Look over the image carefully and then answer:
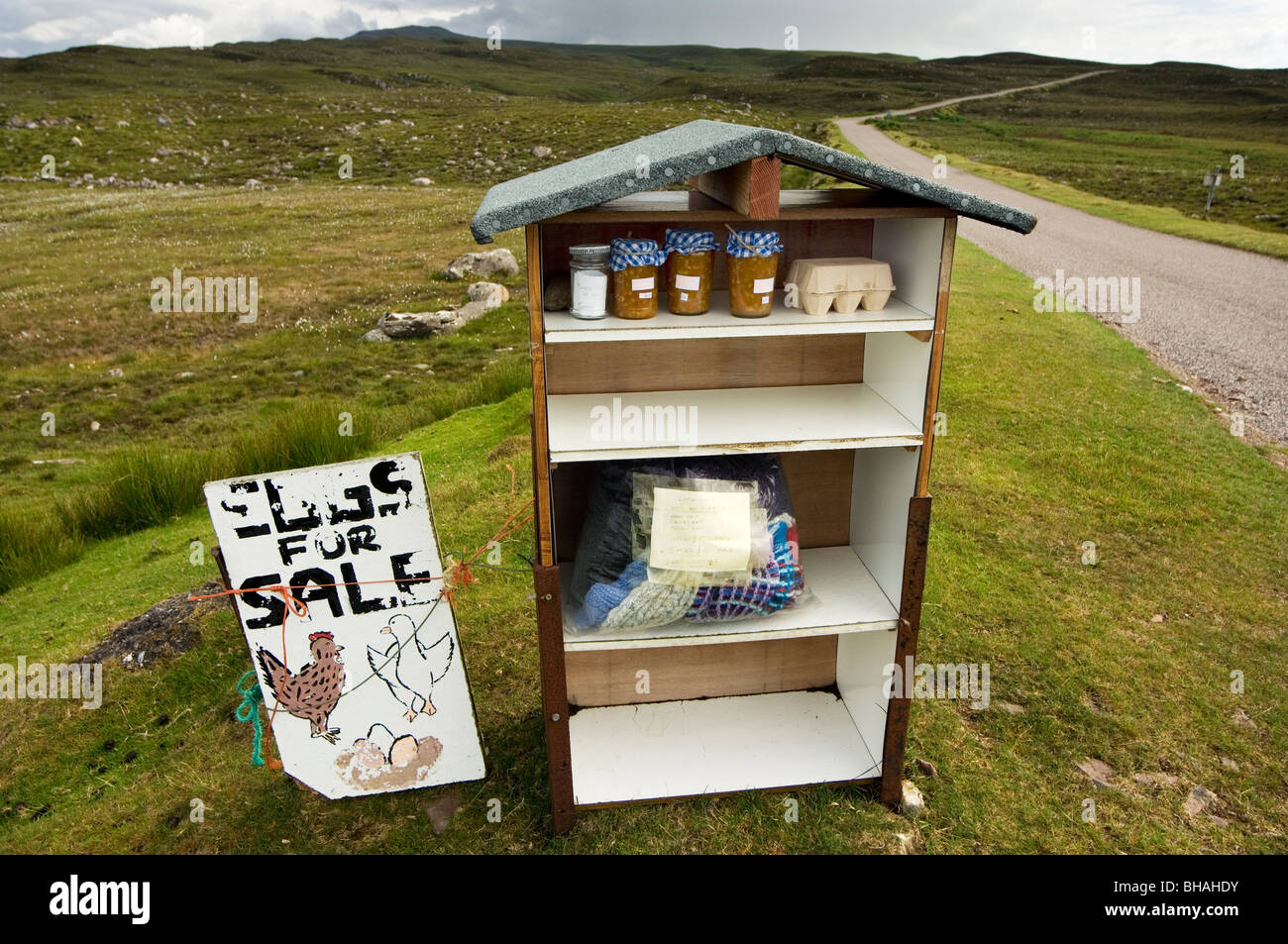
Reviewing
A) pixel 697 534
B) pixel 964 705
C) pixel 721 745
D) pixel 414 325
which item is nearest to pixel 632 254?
pixel 697 534

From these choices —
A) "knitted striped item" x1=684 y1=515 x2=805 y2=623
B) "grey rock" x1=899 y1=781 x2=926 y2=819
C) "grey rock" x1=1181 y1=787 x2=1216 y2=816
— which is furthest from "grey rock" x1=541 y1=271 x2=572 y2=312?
"grey rock" x1=1181 y1=787 x2=1216 y2=816

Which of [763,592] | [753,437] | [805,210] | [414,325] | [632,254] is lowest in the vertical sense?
[414,325]

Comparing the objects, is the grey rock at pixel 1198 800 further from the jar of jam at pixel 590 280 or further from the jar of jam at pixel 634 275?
the jar of jam at pixel 590 280

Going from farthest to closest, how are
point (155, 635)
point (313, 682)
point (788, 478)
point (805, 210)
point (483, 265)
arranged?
point (483, 265)
point (155, 635)
point (788, 478)
point (313, 682)
point (805, 210)

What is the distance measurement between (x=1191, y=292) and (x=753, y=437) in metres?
15.9

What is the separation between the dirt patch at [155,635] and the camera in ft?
18.9

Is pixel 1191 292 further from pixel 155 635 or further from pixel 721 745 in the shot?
pixel 155 635

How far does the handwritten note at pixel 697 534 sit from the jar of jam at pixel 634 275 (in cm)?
87

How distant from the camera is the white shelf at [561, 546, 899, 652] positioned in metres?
4.15

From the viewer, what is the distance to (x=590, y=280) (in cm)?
380

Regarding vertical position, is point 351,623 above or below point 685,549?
below

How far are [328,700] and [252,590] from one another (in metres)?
0.69

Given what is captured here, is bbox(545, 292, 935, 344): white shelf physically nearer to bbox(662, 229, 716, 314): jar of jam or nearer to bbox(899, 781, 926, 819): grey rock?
bbox(662, 229, 716, 314): jar of jam

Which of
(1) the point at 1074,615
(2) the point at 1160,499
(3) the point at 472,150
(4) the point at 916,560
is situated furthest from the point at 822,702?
(3) the point at 472,150
